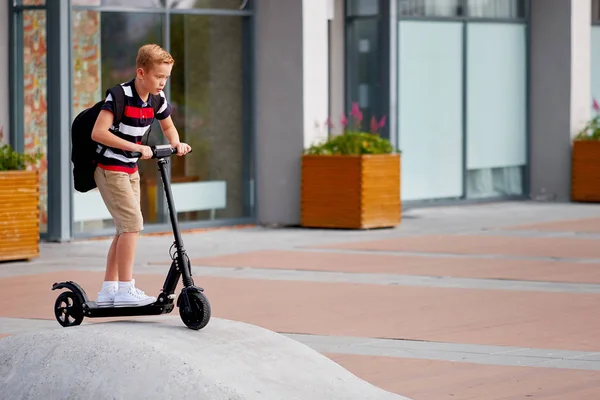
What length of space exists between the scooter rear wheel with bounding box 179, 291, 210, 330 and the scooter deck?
401 mm

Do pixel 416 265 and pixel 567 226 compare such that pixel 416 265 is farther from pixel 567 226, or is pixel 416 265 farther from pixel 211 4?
pixel 211 4

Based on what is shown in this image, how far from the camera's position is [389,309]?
10.6m

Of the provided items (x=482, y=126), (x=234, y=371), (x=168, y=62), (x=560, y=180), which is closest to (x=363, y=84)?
(x=482, y=126)

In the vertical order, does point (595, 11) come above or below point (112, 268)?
above

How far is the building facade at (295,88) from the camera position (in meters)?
16.2

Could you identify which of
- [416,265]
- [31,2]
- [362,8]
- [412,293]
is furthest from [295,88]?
[412,293]

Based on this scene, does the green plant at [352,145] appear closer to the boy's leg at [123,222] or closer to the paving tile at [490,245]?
the paving tile at [490,245]

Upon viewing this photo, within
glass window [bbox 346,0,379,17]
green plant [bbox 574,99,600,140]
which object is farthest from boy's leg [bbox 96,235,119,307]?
green plant [bbox 574,99,600,140]

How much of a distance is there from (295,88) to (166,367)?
11.8 m

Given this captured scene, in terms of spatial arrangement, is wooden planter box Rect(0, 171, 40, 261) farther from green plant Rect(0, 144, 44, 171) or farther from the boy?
the boy

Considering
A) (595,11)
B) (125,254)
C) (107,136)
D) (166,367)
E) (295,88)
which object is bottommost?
(166,367)

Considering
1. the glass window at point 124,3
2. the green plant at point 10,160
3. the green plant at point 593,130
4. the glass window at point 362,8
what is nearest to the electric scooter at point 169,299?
the green plant at point 10,160

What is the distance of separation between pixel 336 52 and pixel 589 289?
9477 millimetres

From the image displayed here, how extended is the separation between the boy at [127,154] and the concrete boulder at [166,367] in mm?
828
